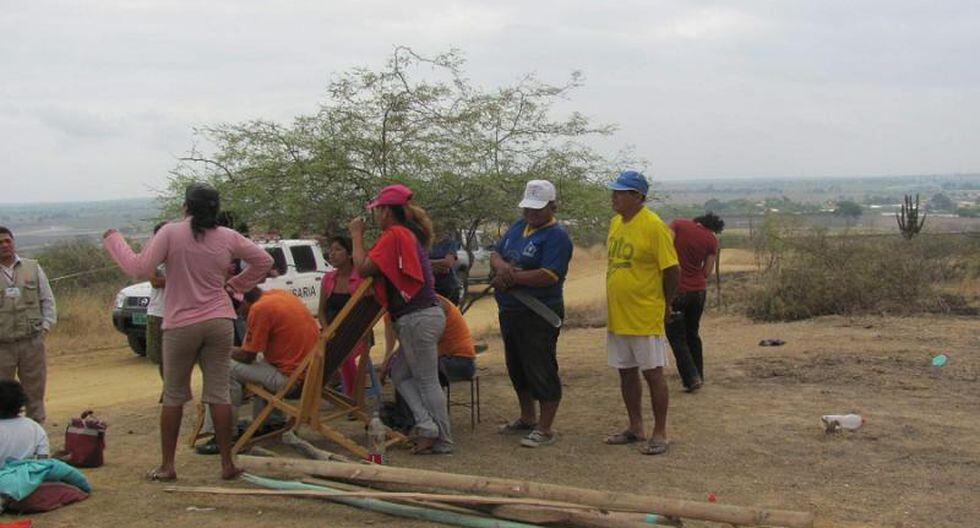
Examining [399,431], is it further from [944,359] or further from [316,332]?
[944,359]

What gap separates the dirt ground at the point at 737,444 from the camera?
4.98 m

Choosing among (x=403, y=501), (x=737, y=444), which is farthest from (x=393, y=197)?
(x=737, y=444)

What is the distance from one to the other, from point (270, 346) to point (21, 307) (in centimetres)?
186

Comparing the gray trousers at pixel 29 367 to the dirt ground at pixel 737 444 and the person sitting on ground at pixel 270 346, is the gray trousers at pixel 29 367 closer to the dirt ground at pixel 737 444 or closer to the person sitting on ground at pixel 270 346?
the dirt ground at pixel 737 444

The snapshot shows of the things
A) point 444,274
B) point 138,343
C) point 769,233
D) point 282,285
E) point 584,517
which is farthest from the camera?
point 769,233

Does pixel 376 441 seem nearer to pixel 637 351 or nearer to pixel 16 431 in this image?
pixel 637 351

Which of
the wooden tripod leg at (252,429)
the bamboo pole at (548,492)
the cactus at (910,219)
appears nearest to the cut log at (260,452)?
the wooden tripod leg at (252,429)

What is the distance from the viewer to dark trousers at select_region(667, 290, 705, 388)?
802 cm

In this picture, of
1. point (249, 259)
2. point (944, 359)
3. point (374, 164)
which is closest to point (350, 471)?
point (249, 259)

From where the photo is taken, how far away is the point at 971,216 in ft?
156

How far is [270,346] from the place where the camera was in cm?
620

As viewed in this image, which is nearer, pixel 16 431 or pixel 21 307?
pixel 16 431

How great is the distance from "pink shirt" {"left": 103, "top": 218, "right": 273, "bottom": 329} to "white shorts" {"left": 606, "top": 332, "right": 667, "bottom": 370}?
251 centimetres

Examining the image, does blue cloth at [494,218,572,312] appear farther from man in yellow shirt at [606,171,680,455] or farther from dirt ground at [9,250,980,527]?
dirt ground at [9,250,980,527]
